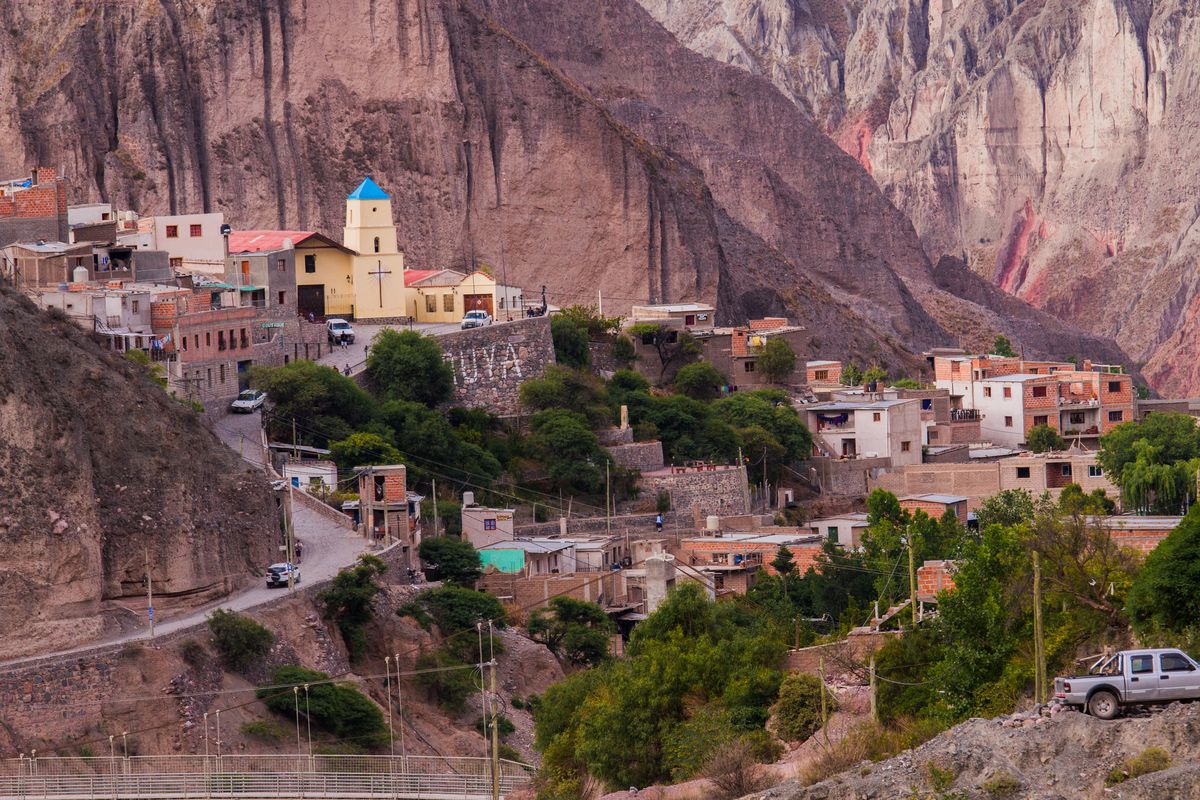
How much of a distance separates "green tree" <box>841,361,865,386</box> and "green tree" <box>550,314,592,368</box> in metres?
15.1

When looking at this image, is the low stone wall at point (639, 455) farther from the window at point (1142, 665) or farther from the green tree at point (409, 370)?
the window at point (1142, 665)

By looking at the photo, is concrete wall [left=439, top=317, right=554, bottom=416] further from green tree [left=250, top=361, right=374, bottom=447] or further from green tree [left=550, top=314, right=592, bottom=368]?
green tree [left=250, top=361, right=374, bottom=447]

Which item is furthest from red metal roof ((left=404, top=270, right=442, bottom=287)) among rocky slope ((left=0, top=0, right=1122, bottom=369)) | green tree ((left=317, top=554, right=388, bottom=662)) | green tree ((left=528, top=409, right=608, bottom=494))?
green tree ((left=317, top=554, right=388, bottom=662))

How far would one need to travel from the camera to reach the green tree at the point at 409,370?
8125cm

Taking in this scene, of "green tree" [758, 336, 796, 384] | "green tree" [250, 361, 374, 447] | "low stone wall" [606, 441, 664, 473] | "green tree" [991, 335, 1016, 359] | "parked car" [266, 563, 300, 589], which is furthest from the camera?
"green tree" [991, 335, 1016, 359]

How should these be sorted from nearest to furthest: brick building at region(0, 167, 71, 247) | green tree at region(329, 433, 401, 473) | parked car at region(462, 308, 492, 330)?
green tree at region(329, 433, 401, 473) → brick building at region(0, 167, 71, 247) → parked car at region(462, 308, 492, 330)

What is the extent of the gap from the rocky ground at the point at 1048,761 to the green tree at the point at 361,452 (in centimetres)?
3601

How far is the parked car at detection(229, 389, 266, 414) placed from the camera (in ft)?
247

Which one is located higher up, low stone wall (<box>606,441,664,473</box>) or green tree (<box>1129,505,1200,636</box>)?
low stone wall (<box>606,441,664,473</box>)

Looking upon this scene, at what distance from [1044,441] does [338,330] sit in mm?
21168

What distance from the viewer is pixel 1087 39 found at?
639 feet

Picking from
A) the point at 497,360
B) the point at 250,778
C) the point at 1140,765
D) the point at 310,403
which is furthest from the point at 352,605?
the point at 1140,765

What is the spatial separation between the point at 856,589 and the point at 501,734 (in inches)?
458

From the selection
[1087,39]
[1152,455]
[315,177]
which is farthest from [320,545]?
[1087,39]
